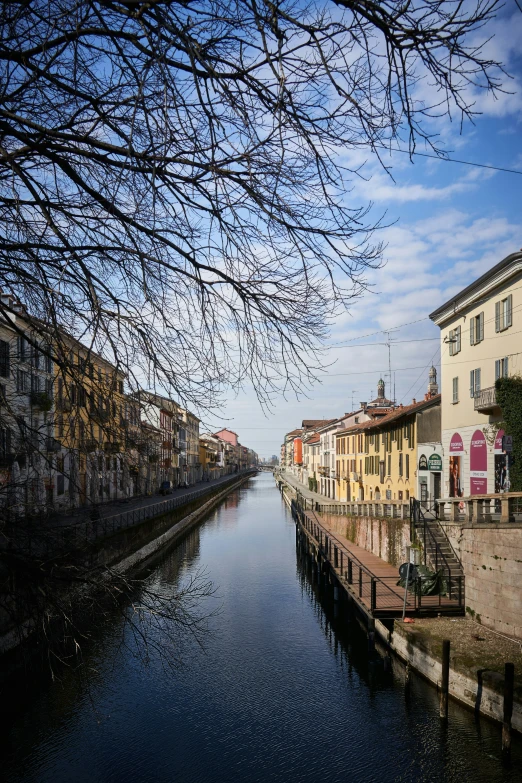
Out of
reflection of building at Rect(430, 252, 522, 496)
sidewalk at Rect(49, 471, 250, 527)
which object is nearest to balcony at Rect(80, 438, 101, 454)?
sidewalk at Rect(49, 471, 250, 527)

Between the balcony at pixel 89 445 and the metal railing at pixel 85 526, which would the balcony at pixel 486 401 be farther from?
Answer: the balcony at pixel 89 445

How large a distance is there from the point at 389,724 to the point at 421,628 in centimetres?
255

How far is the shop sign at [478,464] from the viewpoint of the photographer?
22927 millimetres

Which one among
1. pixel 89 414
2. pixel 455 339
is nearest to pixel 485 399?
pixel 455 339

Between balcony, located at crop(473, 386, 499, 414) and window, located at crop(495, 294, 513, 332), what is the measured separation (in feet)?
7.08

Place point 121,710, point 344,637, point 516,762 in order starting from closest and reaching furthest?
point 516,762 → point 121,710 → point 344,637

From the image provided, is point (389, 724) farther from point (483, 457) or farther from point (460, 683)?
point (483, 457)

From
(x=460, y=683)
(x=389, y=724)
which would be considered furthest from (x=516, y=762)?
(x=389, y=724)

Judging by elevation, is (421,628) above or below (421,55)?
below

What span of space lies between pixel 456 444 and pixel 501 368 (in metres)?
5.19

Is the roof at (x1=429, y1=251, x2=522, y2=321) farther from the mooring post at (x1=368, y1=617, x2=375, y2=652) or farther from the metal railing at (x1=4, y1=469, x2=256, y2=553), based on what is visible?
the metal railing at (x1=4, y1=469, x2=256, y2=553)

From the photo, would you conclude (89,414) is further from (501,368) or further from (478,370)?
(478,370)

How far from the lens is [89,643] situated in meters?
15.8

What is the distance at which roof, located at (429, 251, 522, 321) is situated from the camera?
20.3 meters
